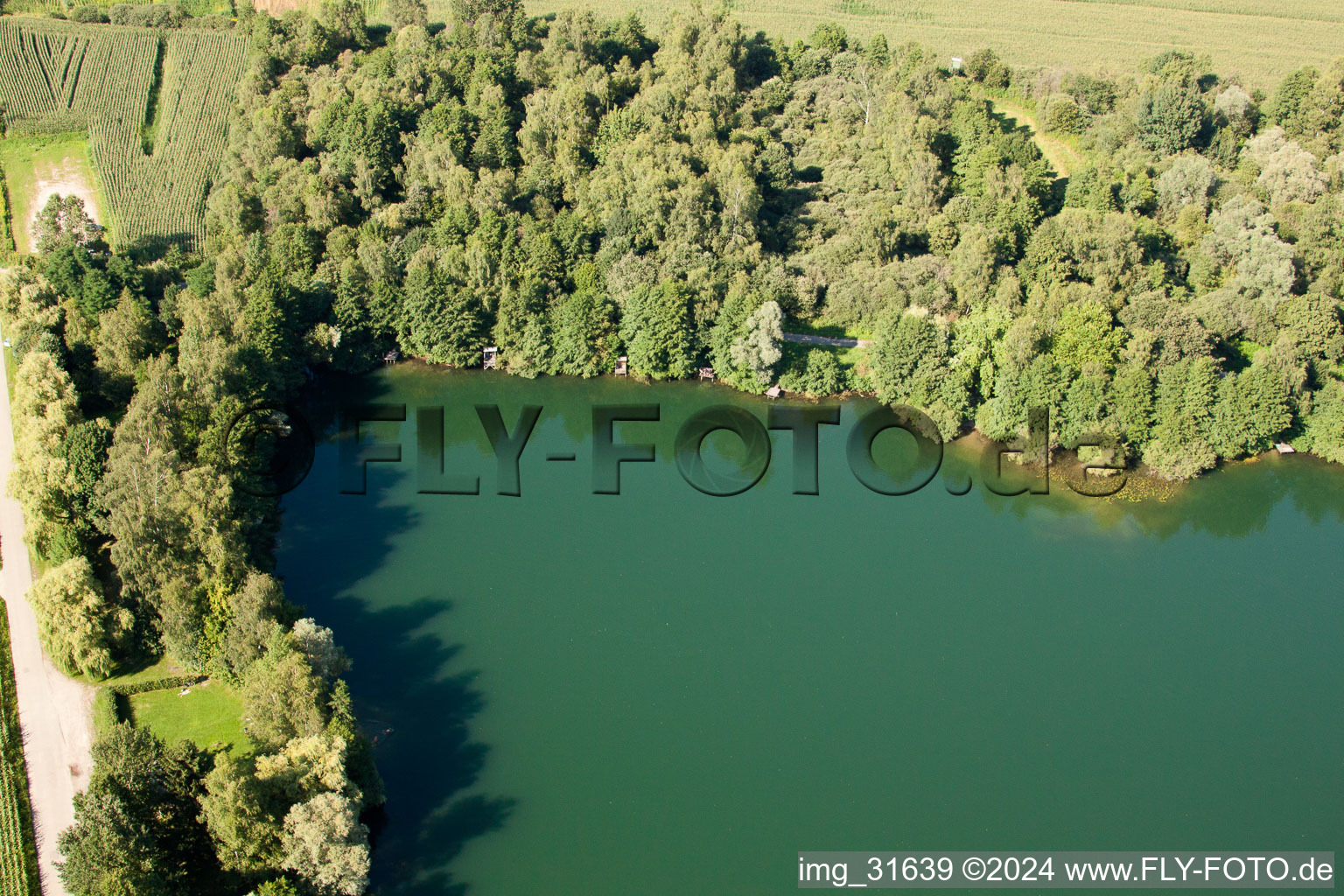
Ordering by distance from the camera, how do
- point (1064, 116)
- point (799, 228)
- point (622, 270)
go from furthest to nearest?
point (1064, 116) → point (799, 228) → point (622, 270)

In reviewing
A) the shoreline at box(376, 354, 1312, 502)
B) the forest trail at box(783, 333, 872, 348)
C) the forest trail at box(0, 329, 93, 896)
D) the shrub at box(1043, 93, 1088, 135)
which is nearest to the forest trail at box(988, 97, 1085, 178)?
the shrub at box(1043, 93, 1088, 135)

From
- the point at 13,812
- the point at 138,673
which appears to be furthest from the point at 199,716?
the point at 13,812

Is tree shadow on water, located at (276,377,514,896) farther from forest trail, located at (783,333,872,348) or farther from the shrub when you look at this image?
the shrub

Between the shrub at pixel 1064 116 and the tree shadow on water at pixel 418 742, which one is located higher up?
the shrub at pixel 1064 116

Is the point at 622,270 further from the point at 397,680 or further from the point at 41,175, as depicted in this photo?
the point at 41,175

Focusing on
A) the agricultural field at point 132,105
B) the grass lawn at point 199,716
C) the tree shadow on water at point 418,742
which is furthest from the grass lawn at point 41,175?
the tree shadow on water at point 418,742

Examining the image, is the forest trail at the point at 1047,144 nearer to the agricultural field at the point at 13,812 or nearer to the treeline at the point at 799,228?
the treeline at the point at 799,228

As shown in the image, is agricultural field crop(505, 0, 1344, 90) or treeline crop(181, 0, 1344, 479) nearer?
treeline crop(181, 0, 1344, 479)
